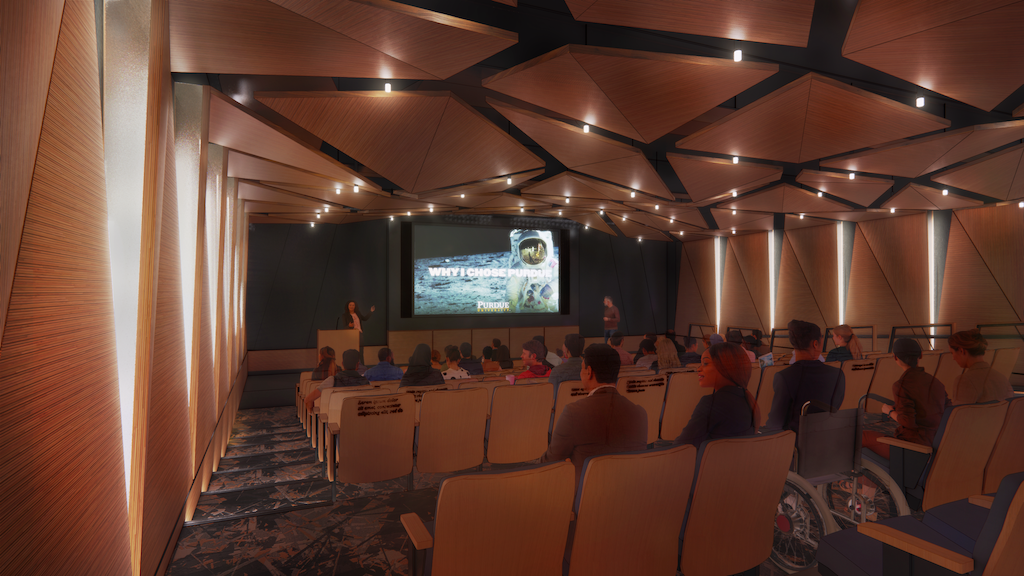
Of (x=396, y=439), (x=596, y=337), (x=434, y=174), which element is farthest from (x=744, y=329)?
(x=396, y=439)

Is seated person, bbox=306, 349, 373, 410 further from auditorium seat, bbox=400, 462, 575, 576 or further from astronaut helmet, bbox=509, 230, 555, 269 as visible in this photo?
astronaut helmet, bbox=509, 230, 555, 269

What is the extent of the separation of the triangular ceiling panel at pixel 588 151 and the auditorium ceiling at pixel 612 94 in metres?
0.04

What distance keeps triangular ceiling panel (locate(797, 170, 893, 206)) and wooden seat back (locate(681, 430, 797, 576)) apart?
6818 millimetres

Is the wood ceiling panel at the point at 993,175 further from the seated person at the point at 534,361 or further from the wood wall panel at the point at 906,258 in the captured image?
the seated person at the point at 534,361

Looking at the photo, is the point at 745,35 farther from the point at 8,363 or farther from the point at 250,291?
the point at 250,291

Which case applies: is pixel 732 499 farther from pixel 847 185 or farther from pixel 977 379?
pixel 847 185

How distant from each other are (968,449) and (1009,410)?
0.31m

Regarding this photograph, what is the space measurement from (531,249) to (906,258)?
8990mm

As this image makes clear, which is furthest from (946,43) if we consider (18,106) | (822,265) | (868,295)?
(822,265)

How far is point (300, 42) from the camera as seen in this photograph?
3400 mm

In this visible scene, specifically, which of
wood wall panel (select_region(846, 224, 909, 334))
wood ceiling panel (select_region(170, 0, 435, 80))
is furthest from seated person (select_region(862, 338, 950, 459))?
wood wall panel (select_region(846, 224, 909, 334))

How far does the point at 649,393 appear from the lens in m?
4.46

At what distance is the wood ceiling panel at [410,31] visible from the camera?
3.05 meters

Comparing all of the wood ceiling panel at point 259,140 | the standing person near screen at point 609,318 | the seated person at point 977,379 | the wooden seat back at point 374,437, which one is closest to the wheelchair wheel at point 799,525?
the seated person at point 977,379
